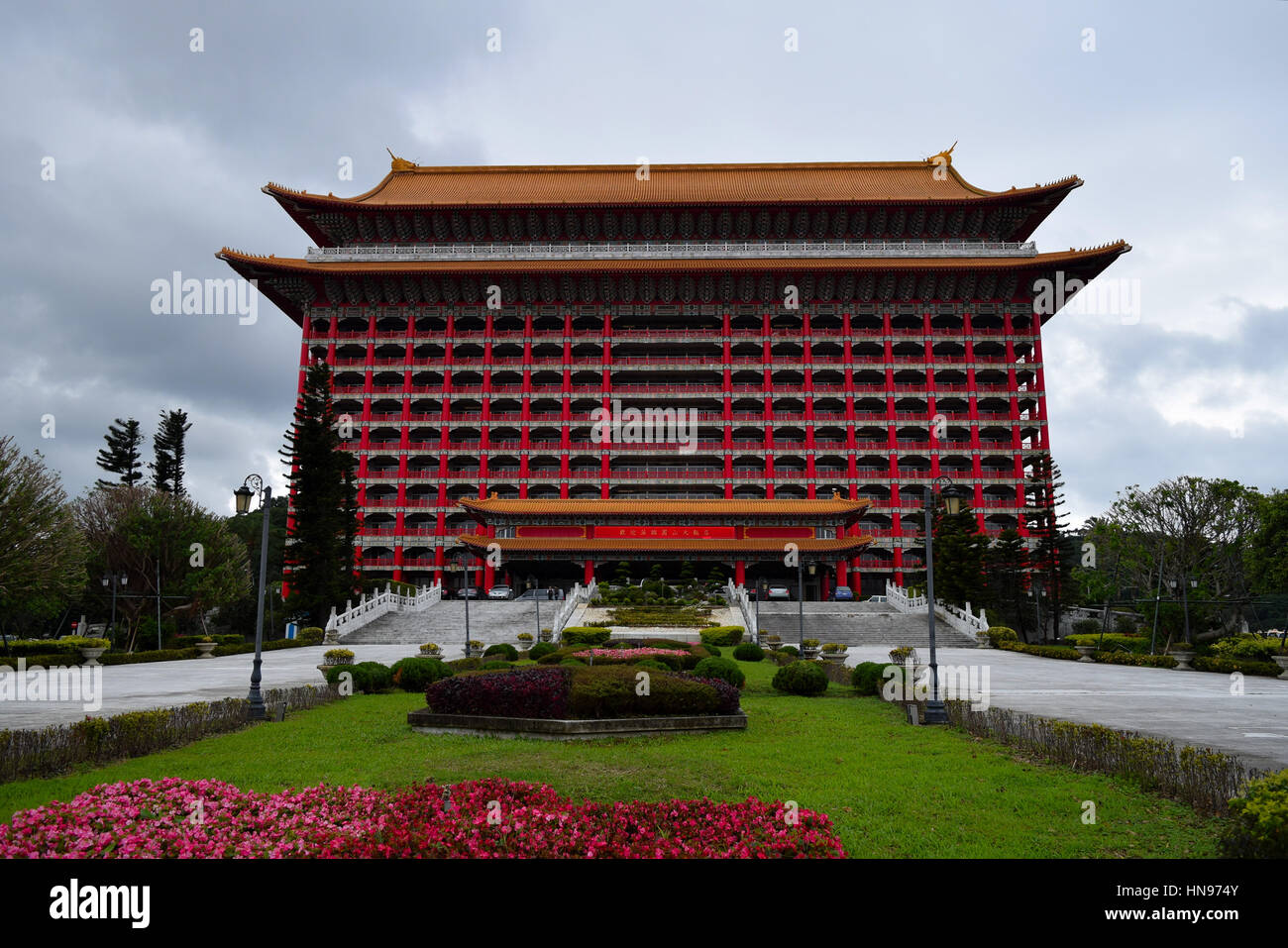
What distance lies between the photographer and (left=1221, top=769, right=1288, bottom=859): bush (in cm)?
559

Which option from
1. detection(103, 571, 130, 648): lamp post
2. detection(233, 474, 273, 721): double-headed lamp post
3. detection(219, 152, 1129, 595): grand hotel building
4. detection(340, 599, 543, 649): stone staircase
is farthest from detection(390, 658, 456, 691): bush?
detection(219, 152, 1129, 595): grand hotel building

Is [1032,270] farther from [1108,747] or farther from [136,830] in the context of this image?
[136,830]

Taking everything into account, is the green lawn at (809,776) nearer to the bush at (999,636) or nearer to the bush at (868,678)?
the bush at (868,678)

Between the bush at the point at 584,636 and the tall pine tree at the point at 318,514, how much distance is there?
14.2 m

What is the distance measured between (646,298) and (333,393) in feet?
81.3

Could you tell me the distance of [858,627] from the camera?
3653 cm

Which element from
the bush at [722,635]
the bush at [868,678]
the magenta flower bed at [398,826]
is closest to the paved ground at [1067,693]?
the bush at [868,678]

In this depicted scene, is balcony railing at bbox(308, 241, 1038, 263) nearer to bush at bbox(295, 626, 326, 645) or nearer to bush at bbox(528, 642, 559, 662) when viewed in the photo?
bush at bbox(295, 626, 326, 645)

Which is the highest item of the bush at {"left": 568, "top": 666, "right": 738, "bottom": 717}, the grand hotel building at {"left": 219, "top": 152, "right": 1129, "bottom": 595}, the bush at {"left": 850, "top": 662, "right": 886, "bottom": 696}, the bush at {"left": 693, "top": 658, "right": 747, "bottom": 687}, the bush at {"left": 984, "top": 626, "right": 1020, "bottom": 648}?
the grand hotel building at {"left": 219, "top": 152, "right": 1129, "bottom": 595}

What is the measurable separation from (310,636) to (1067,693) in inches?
1214

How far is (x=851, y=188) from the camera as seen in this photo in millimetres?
62969

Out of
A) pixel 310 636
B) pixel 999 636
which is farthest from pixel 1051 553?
pixel 310 636

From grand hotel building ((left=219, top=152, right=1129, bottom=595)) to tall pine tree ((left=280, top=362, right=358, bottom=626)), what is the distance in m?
13.8
